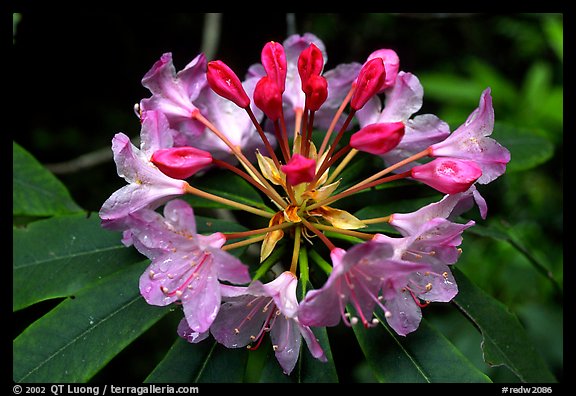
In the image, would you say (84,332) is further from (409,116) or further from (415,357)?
(409,116)

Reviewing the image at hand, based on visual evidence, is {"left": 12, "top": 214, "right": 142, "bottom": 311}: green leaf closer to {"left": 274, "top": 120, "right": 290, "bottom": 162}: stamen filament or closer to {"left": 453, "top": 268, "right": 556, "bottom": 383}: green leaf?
{"left": 274, "top": 120, "right": 290, "bottom": 162}: stamen filament

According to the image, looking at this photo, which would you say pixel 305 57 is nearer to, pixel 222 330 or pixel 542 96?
pixel 222 330

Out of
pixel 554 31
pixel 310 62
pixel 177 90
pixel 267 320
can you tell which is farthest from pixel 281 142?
pixel 554 31

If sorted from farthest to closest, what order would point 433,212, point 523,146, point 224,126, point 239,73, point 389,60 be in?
point 239,73, point 523,146, point 224,126, point 389,60, point 433,212

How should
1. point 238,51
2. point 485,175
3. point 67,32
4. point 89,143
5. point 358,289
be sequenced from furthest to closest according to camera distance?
1. point 89,143
2. point 67,32
3. point 238,51
4. point 485,175
5. point 358,289

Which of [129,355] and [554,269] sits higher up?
[554,269]

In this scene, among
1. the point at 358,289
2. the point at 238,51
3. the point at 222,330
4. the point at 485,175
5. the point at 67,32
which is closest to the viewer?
the point at 358,289

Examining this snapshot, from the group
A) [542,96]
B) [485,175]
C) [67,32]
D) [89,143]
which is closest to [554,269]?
[542,96]

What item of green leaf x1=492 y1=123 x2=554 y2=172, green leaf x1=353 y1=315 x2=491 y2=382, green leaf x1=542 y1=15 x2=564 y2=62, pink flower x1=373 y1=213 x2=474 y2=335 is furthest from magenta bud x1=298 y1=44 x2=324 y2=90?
green leaf x1=542 y1=15 x2=564 y2=62
